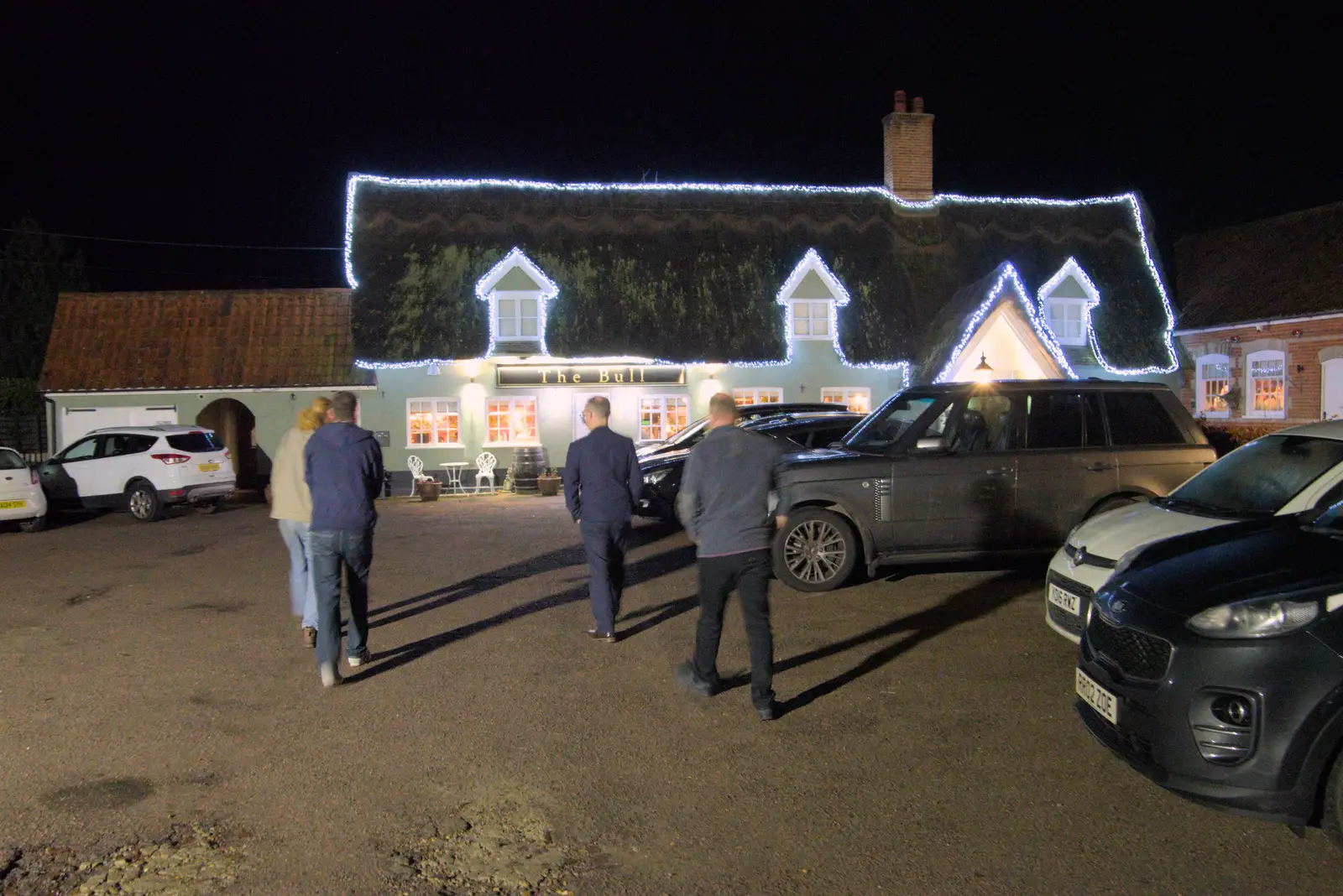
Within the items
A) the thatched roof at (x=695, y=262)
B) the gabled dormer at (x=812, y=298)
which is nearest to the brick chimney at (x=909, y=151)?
the thatched roof at (x=695, y=262)

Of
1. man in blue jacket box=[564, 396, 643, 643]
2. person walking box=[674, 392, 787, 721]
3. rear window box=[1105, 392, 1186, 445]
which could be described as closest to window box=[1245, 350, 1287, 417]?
rear window box=[1105, 392, 1186, 445]

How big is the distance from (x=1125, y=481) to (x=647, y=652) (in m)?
4.94

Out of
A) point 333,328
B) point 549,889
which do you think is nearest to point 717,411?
point 549,889

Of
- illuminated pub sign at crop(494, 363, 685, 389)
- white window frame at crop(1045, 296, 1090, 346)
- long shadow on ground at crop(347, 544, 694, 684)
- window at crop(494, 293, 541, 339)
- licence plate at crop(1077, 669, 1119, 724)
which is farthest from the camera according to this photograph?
white window frame at crop(1045, 296, 1090, 346)

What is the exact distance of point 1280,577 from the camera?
165 inches

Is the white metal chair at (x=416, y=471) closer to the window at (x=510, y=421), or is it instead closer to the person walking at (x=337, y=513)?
the window at (x=510, y=421)

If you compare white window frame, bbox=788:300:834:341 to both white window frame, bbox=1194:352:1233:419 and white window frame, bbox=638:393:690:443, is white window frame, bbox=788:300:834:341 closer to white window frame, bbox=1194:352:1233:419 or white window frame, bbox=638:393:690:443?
white window frame, bbox=638:393:690:443

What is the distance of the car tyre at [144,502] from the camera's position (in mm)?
16781

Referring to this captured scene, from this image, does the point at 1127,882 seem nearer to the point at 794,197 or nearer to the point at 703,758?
the point at 703,758

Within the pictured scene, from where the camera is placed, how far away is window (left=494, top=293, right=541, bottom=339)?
22.9 metres

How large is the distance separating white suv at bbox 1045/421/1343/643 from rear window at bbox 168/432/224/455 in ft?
48.6

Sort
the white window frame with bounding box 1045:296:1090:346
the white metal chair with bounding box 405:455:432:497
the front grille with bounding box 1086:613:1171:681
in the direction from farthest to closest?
the white window frame with bounding box 1045:296:1090:346 → the white metal chair with bounding box 405:455:432:497 → the front grille with bounding box 1086:613:1171:681

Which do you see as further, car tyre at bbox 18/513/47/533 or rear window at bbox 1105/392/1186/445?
car tyre at bbox 18/513/47/533

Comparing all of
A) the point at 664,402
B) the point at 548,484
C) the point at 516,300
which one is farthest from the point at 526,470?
the point at 516,300
